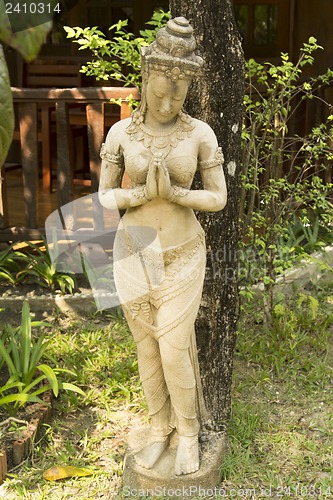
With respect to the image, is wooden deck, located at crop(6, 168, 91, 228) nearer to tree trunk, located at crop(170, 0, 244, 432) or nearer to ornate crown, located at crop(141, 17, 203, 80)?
tree trunk, located at crop(170, 0, 244, 432)

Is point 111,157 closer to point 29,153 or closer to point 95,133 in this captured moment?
point 95,133

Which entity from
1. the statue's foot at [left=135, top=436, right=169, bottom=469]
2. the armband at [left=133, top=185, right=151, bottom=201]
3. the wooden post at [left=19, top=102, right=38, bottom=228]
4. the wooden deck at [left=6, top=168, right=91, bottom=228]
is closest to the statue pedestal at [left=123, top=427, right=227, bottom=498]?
the statue's foot at [left=135, top=436, right=169, bottom=469]

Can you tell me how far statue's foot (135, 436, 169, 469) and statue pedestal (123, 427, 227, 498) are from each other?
18mm

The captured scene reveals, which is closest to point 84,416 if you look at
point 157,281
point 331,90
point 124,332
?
point 124,332

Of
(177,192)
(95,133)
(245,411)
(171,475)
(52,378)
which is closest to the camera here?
(177,192)

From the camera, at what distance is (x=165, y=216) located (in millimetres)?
2541

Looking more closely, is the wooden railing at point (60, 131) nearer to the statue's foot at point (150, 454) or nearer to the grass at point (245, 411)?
the grass at point (245, 411)

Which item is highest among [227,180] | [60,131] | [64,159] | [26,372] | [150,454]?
[227,180]

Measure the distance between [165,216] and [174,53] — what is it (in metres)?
0.61

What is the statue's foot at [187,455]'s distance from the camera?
2773 millimetres

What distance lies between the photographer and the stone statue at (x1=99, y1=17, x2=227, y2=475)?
7.66 feet

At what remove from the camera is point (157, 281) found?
262 centimetres

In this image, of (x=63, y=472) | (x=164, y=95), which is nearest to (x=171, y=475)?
(x=63, y=472)

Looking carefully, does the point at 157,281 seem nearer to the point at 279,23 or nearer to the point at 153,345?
the point at 153,345
